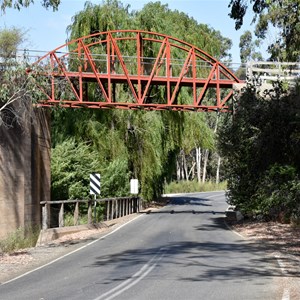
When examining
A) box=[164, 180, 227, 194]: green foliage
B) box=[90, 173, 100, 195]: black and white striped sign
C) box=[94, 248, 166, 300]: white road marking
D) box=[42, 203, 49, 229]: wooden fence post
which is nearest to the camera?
box=[94, 248, 166, 300]: white road marking

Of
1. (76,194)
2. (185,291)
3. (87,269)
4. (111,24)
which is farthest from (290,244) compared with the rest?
(111,24)

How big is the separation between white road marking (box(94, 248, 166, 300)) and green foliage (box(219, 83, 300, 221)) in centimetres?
961

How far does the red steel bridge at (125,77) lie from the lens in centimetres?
2448

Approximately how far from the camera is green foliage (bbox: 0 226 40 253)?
18609 mm

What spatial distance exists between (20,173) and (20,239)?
2295mm

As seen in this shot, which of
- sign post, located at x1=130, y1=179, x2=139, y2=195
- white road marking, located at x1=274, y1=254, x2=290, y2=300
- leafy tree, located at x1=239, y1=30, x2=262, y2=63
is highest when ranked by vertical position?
leafy tree, located at x1=239, y1=30, x2=262, y2=63

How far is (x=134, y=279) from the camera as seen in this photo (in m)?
11.2

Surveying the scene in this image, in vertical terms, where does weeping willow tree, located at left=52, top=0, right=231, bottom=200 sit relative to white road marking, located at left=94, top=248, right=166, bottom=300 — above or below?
above

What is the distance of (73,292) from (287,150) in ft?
56.8

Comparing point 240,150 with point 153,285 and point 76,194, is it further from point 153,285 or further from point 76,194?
point 153,285

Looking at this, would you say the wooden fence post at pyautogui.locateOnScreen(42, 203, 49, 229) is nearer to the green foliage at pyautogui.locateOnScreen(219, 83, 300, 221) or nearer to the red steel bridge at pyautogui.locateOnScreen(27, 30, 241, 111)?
the red steel bridge at pyautogui.locateOnScreen(27, 30, 241, 111)

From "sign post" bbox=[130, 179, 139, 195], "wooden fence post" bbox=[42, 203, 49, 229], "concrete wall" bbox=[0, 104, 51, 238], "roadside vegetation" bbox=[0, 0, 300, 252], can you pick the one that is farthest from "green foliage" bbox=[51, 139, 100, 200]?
"wooden fence post" bbox=[42, 203, 49, 229]

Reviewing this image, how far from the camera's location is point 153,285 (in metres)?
10.5

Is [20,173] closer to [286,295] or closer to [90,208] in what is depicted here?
[90,208]
